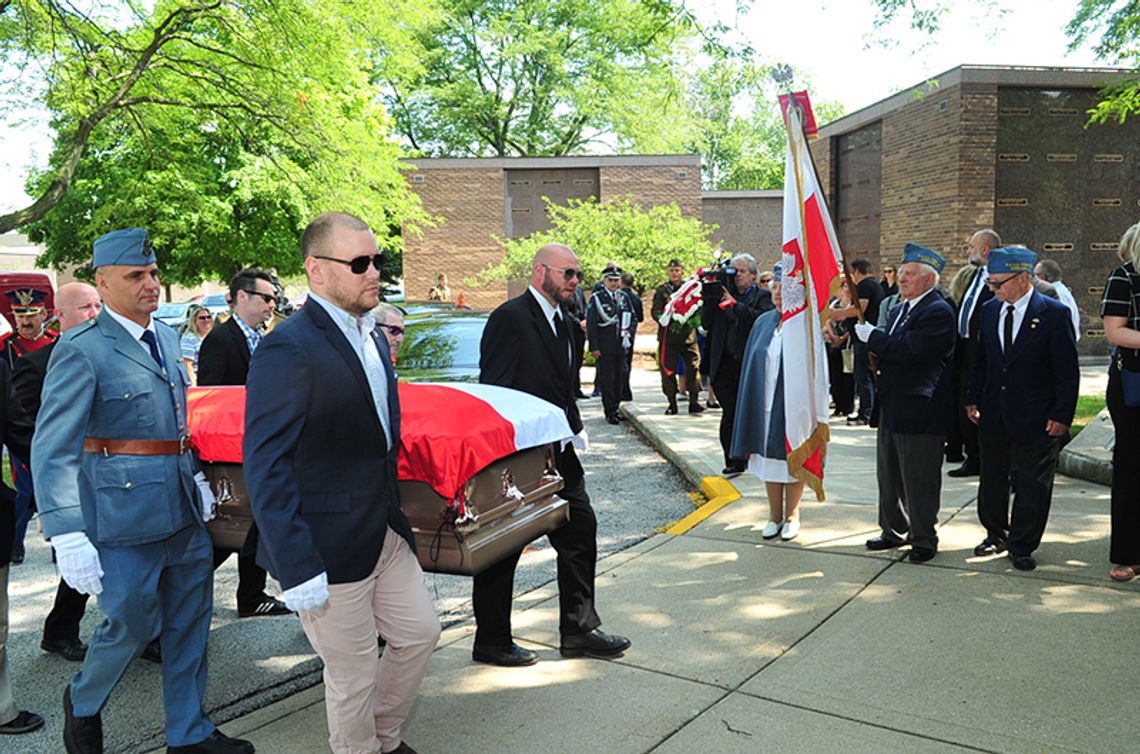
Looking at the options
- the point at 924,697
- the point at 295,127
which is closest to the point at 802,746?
the point at 924,697

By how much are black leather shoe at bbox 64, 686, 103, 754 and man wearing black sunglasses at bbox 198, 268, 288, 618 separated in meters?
1.70

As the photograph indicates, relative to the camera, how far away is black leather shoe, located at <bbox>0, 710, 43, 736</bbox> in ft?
12.2

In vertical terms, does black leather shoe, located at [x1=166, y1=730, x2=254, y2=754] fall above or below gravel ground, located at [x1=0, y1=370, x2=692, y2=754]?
above

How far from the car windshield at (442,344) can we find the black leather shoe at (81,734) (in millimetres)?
5381

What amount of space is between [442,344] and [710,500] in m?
3.22

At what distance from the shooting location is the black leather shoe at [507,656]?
167 inches

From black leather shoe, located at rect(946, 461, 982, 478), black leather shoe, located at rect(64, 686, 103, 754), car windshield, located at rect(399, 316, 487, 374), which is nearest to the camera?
black leather shoe, located at rect(64, 686, 103, 754)

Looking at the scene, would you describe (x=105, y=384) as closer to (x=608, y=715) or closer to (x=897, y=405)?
(x=608, y=715)

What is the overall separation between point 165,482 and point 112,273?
0.82m

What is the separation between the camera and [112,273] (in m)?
3.41

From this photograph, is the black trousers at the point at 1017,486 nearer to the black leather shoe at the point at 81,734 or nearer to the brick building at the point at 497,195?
the black leather shoe at the point at 81,734

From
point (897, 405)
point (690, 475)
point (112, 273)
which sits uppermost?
point (112, 273)

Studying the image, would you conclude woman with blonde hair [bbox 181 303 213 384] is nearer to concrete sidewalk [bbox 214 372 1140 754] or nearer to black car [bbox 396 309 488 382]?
black car [bbox 396 309 488 382]

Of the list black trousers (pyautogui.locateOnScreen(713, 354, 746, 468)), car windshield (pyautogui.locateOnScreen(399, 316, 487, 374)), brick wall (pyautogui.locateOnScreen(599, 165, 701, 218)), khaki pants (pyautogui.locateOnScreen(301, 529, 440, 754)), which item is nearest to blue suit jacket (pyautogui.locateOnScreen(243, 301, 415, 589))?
khaki pants (pyautogui.locateOnScreen(301, 529, 440, 754))
